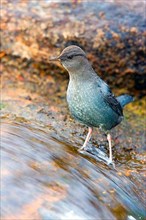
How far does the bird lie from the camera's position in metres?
6.39

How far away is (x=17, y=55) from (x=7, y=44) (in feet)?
0.70

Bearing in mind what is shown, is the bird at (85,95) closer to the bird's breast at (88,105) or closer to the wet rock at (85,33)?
the bird's breast at (88,105)

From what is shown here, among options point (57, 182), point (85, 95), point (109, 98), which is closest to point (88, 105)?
point (85, 95)

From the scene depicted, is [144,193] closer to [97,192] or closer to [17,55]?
[97,192]

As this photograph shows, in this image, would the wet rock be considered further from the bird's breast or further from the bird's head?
the bird's breast

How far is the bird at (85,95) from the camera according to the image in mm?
6395

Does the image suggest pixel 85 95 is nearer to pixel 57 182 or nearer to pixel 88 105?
pixel 88 105

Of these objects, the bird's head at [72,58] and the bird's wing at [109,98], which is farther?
the bird's wing at [109,98]

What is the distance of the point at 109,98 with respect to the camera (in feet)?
21.8

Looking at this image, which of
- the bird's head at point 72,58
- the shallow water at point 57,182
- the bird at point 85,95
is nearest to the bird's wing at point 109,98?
the bird at point 85,95

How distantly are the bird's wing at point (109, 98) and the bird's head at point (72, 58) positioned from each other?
0.34 m

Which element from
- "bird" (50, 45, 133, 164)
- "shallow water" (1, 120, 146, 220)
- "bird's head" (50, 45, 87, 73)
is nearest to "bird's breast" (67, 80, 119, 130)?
"bird" (50, 45, 133, 164)

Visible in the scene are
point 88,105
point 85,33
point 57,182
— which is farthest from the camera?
point 85,33

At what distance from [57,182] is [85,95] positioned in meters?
1.55
